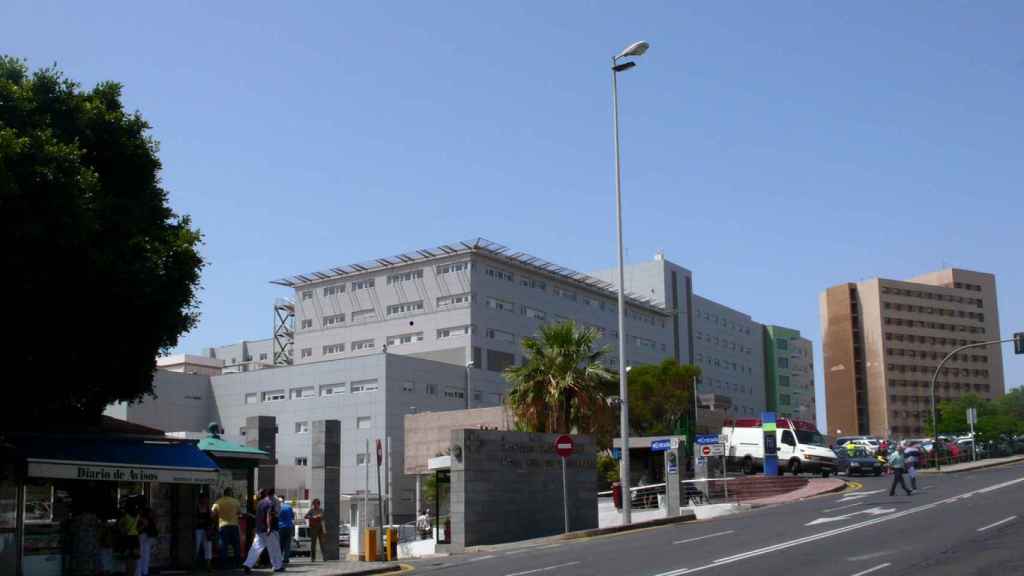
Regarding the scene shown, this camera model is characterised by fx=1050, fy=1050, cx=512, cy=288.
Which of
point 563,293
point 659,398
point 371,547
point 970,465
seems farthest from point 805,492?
point 563,293

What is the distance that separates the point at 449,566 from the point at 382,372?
5062 cm

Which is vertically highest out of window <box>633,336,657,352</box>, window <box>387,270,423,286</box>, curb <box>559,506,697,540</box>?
window <box>387,270,423,286</box>

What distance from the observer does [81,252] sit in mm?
20672

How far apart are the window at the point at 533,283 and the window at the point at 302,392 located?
65.8 ft

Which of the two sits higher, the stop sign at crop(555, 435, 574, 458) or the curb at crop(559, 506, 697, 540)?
the stop sign at crop(555, 435, 574, 458)

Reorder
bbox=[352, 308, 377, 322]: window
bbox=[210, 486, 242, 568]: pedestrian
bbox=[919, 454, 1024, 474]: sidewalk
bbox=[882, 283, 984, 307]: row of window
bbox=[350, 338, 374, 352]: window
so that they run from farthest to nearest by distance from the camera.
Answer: bbox=[882, 283, 984, 307]: row of window < bbox=[352, 308, 377, 322]: window < bbox=[350, 338, 374, 352]: window < bbox=[919, 454, 1024, 474]: sidewalk < bbox=[210, 486, 242, 568]: pedestrian

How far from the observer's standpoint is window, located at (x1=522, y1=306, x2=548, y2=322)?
86.0 meters

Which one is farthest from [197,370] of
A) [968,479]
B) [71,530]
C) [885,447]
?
[71,530]

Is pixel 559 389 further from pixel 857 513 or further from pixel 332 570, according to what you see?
pixel 332 570

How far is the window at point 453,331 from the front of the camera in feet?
263

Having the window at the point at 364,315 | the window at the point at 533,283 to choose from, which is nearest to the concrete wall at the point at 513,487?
the window at the point at 533,283

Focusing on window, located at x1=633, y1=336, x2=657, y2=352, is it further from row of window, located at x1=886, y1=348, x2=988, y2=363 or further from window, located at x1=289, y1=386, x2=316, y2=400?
row of window, located at x1=886, y1=348, x2=988, y2=363

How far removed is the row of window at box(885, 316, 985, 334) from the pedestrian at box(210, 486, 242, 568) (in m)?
144

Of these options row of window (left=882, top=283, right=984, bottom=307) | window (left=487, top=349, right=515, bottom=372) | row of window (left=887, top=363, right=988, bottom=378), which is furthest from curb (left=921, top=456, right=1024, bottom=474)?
row of window (left=882, top=283, right=984, bottom=307)
